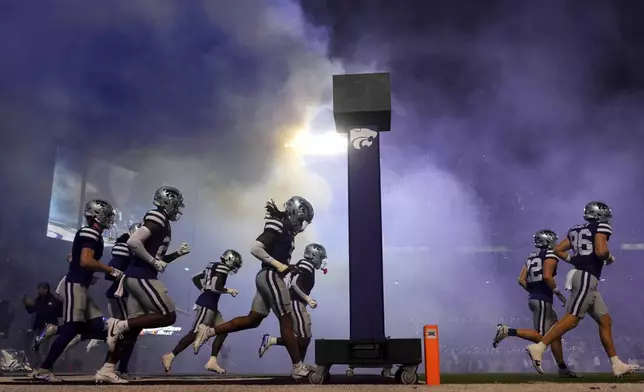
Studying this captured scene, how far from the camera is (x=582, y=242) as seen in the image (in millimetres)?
5008

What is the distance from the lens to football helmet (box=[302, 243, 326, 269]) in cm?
627

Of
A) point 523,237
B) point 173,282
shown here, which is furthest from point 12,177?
point 523,237

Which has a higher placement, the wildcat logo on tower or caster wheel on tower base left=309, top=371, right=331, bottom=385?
the wildcat logo on tower

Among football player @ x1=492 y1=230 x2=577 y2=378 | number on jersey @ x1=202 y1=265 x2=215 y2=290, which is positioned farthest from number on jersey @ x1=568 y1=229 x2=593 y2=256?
number on jersey @ x1=202 y1=265 x2=215 y2=290

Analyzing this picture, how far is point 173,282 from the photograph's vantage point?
16453mm

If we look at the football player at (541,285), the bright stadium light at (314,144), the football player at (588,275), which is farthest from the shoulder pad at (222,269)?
the bright stadium light at (314,144)

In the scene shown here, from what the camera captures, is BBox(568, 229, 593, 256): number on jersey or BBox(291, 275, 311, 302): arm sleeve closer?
BBox(568, 229, 593, 256): number on jersey

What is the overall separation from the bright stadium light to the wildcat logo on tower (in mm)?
8806

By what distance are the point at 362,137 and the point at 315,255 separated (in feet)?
7.02

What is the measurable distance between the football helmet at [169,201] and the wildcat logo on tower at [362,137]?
1.55m

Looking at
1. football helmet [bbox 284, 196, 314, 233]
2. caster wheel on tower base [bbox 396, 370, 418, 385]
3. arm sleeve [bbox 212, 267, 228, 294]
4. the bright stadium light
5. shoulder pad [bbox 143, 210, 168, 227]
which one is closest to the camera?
caster wheel on tower base [bbox 396, 370, 418, 385]

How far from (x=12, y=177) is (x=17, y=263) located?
6.65ft

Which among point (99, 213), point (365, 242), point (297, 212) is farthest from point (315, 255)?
point (99, 213)

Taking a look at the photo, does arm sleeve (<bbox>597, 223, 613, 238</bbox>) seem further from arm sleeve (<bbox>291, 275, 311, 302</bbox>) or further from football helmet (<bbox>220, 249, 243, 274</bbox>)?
football helmet (<bbox>220, 249, 243, 274</bbox>)
